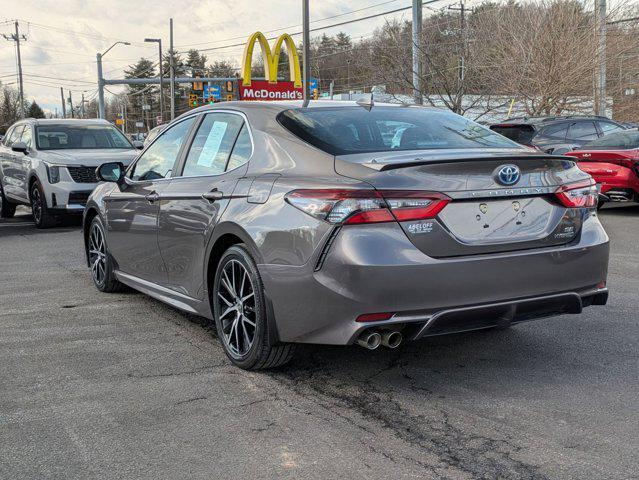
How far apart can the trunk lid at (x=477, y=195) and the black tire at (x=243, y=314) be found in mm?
818

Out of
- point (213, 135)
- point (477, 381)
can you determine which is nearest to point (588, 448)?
point (477, 381)

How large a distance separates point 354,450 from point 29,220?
472 inches

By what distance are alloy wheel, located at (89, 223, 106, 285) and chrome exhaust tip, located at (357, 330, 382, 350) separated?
3510mm

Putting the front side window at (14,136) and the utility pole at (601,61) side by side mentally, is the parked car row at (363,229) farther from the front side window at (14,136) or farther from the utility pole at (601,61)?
the utility pole at (601,61)

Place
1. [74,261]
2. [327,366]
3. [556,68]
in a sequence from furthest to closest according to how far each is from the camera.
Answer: [556,68] < [74,261] < [327,366]

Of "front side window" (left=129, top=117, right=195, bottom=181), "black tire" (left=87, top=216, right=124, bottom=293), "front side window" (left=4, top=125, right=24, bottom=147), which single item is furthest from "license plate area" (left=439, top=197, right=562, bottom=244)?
"front side window" (left=4, top=125, right=24, bottom=147)

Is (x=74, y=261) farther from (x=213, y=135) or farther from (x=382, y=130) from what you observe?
(x=382, y=130)

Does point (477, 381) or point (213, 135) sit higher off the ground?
point (213, 135)

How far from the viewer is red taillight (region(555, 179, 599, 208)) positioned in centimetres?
414

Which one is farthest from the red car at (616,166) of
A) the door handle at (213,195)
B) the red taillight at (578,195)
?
the door handle at (213,195)

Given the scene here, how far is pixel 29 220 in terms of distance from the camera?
547 inches

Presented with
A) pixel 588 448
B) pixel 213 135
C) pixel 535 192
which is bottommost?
pixel 588 448

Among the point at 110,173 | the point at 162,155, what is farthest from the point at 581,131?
the point at 162,155

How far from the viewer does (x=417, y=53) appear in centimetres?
2294
